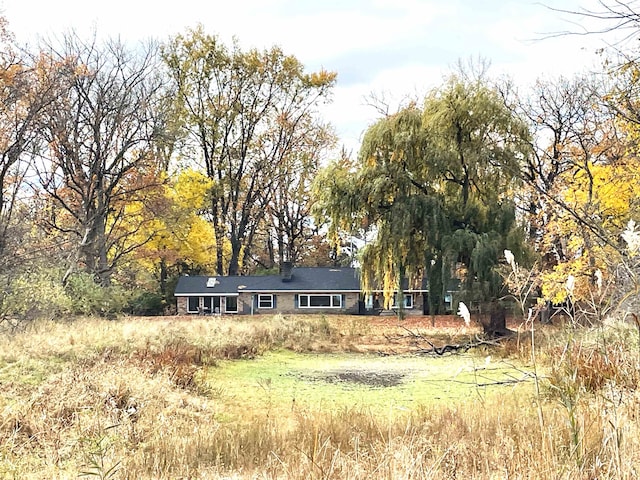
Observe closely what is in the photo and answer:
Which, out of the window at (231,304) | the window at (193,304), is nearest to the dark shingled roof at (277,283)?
the window at (193,304)

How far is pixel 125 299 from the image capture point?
21500 mm

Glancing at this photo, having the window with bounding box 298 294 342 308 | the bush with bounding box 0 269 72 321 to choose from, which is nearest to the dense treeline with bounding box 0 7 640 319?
the bush with bounding box 0 269 72 321

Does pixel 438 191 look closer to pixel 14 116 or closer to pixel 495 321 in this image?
pixel 495 321

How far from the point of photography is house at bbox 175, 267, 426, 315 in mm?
35241

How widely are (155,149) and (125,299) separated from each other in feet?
29.4

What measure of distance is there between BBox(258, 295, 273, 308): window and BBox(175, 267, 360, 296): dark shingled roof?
794 mm

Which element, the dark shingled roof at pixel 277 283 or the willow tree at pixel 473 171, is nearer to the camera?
the willow tree at pixel 473 171

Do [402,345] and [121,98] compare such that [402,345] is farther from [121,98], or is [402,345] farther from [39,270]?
[121,98]

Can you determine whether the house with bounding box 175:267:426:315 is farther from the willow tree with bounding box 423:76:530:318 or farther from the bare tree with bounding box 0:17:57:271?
the bare tree with bounding box 0:17:57:271

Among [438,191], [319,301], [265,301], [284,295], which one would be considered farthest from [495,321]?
→ [265,301]

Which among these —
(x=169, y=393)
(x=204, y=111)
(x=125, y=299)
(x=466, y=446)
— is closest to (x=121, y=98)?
(x=125, y=299)

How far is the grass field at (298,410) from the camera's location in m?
3.71

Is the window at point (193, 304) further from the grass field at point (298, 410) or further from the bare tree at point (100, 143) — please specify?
the grass field at point (298, 410)

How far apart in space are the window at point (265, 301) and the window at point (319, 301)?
168cm
